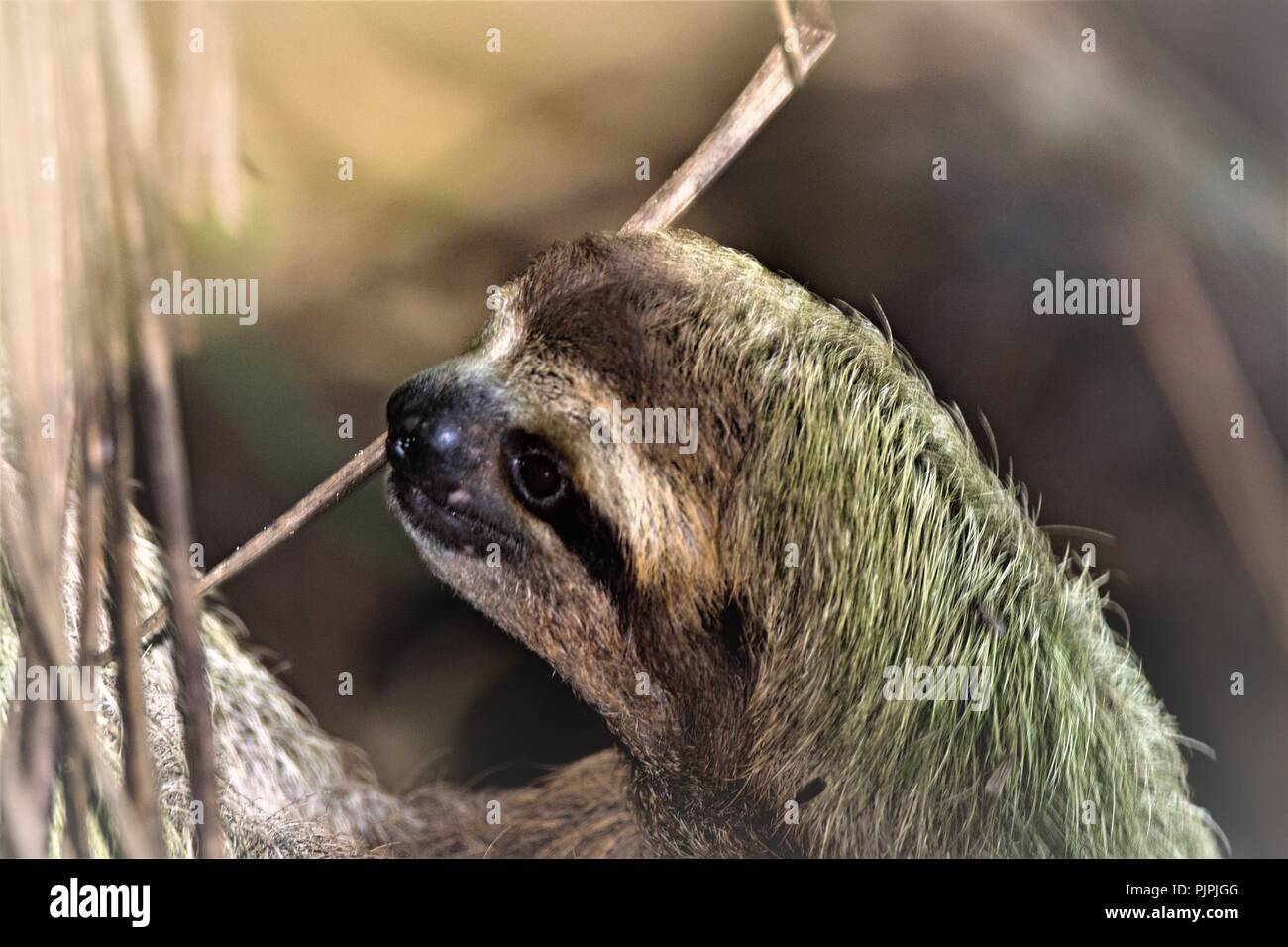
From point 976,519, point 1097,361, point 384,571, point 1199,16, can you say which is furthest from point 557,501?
point 1199,16

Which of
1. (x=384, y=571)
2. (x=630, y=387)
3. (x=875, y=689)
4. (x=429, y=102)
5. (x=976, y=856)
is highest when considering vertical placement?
(x=429, y=102)

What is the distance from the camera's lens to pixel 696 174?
2998 mm

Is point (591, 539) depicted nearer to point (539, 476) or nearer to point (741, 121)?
point (539, 476)

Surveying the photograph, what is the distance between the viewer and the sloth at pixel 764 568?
2559 mm

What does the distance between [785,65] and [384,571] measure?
2056 mm

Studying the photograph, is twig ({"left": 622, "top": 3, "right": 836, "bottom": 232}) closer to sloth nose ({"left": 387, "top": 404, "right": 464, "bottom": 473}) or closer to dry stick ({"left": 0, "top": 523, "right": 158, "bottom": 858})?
sloth nose ({"left": 387, "top": 404, "right": 464, "bottom": 473})

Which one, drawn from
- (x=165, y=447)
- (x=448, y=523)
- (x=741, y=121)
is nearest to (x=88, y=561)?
(x=165, y=447)

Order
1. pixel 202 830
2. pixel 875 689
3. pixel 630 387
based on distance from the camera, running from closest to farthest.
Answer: pixel 630 387 → pixel 875 689 → pixel 202 830

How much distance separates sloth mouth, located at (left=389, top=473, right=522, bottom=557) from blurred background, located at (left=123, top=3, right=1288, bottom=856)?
51 centimetres

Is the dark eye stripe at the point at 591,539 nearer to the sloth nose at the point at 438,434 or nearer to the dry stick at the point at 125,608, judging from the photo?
the sloth nose at the point at 438,434

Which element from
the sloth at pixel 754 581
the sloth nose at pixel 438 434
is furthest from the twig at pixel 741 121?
the sloth nose at pixel 438 434

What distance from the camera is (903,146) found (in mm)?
3129

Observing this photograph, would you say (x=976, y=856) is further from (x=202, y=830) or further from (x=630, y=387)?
(x=202, y=830)

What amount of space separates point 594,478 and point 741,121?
1295 millimetres
